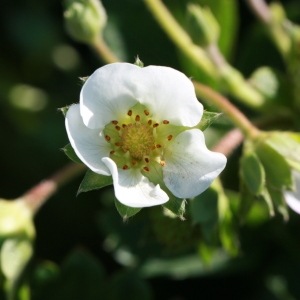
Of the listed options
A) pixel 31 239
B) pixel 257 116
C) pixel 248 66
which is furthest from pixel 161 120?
pixel 248 66

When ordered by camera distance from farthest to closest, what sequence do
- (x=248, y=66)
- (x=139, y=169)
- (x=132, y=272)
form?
(x=248, y=66), (x=132, y=272), (x=139, y=169)

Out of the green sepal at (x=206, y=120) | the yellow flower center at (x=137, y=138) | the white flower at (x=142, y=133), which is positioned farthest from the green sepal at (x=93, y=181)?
the green sepal at (x=206, y=120)

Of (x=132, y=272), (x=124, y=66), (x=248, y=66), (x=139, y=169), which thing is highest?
(x=124, y=66)

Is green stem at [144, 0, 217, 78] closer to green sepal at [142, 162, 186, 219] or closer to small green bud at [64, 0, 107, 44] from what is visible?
small green bud at [64, 0, 107, 44]

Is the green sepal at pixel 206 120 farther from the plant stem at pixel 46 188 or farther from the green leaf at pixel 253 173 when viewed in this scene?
the plant stem at pixel 46 188

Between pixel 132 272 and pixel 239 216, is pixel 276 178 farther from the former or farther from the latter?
pixel 132 272

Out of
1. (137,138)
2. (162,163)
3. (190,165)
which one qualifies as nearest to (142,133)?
(137,138)

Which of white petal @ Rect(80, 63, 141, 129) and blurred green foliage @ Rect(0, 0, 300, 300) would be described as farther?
blurred green foliage @ Rect(0, 0, 300, 300)

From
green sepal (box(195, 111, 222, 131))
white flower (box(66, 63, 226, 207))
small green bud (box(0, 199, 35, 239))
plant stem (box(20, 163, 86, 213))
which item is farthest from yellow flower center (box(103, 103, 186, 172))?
small green bud (box(0, 199, 35, 239))
